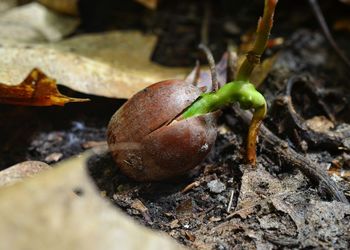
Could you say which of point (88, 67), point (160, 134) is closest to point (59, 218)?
point (160, 134)

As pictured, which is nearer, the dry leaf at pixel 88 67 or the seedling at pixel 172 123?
the seedling at pixel 172 123

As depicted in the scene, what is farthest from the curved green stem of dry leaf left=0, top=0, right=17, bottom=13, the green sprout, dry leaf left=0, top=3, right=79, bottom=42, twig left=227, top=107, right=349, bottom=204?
dry leaf left=0, top=0, right=17, bottom=13

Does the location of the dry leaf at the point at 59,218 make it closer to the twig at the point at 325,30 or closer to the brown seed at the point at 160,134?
the brown seed at the point at 160,134

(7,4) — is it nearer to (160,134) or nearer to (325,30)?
(160,134)

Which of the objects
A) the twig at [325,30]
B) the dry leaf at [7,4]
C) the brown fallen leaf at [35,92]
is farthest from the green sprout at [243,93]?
the dry leaf at [7,4]

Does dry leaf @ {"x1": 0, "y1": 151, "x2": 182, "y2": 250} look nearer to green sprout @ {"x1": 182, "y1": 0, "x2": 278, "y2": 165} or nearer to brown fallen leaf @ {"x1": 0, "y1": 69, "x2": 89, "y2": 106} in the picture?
green sprout @ {"x1": 182, "y1": 0, "x2": 278, "y2": 165}

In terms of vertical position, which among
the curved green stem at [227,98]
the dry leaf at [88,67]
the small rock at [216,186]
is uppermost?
the curved green stem at [227,98]
